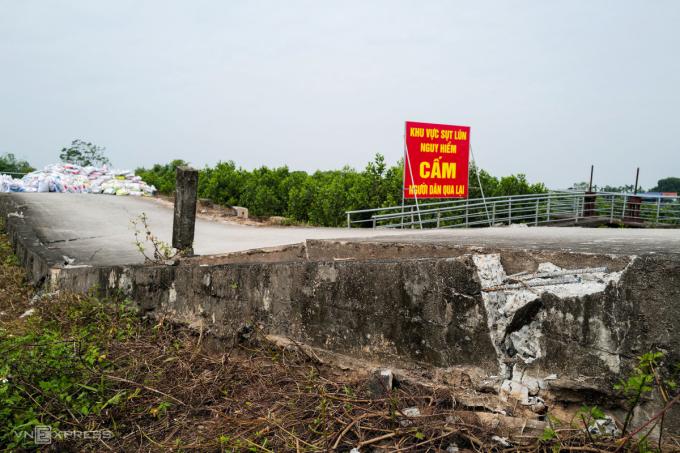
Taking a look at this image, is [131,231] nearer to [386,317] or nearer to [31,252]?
[31,252]

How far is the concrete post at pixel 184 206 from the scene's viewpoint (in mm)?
6535

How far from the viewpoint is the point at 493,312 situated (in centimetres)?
305

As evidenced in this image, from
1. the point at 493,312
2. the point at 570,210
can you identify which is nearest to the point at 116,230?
the point at 493,312

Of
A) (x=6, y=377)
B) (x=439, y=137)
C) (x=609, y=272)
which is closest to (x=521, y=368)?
(x=609, y=272)

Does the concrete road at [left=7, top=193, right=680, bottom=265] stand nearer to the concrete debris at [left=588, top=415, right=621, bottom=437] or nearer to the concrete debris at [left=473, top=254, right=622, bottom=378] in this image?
the concrete debris at [left=473, top=254, right=622, bottom=378]

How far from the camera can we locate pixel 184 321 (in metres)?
5.20

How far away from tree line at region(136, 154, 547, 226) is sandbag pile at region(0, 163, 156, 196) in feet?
5.21

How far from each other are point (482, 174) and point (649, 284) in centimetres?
1742

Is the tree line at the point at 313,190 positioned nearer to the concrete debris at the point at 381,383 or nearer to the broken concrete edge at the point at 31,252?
the broken concrete edge at the point at 31,252

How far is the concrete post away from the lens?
6.54m

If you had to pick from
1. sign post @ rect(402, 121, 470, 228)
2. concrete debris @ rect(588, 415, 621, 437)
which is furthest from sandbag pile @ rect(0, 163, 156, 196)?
concrete debris @ rect(588, 415, 621, 437)

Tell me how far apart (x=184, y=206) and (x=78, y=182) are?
21.2 meters

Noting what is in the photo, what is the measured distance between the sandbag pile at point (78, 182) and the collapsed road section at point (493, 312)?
20691 mm

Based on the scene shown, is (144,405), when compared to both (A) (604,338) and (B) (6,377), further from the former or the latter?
(A) (604,338)
